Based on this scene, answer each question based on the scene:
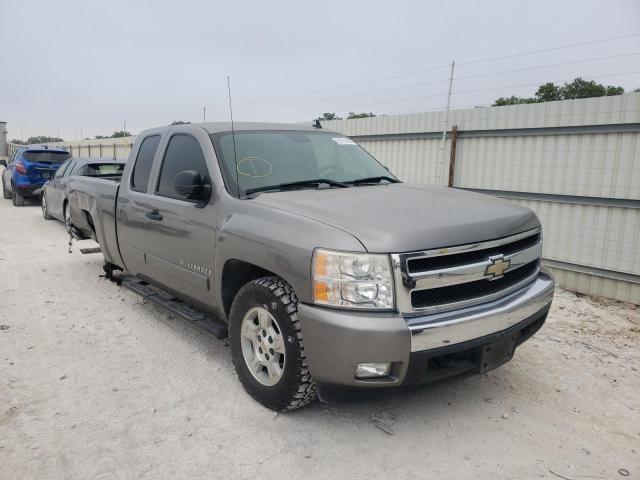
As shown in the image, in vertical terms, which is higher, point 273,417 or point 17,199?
point 17,199

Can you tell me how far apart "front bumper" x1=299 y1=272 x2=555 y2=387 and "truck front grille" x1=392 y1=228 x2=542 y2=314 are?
0.07 meters

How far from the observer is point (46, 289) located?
19.7ft

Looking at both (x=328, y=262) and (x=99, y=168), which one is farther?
(x=99, y=168)

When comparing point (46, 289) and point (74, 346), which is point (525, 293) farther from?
point (46, 289)

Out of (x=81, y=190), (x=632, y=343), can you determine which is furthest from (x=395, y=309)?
(x=81, y=190)

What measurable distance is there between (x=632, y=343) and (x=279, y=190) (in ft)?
12.2

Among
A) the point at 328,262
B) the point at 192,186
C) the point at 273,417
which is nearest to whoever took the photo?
the point at 328,262

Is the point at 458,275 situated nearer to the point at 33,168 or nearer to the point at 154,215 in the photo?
the point at 154,215

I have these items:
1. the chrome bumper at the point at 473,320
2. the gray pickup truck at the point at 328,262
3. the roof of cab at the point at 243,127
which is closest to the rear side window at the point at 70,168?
the roof of cab at the point at 243,127

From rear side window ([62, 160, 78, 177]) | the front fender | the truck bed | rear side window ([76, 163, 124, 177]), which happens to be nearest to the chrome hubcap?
the front fender

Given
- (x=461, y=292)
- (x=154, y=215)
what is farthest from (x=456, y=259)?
(x=154, y=215)

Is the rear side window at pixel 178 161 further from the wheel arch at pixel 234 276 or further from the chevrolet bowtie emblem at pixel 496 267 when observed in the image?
the chevrolet bowtie emblem at pixel 496 267

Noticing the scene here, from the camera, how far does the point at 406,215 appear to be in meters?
2.94

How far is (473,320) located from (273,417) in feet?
4.69
